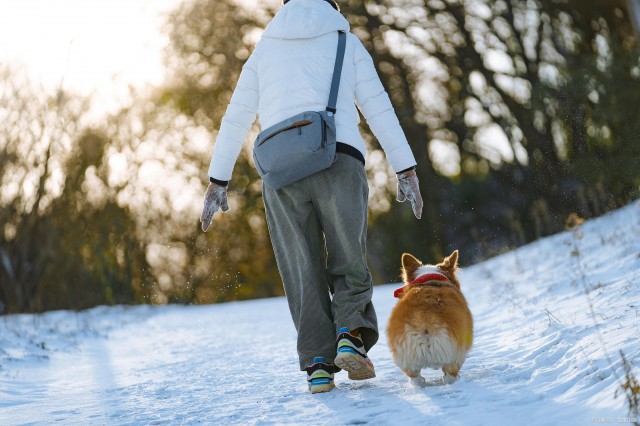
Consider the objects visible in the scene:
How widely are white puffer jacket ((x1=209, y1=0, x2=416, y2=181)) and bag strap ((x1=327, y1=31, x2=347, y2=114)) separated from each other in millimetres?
29

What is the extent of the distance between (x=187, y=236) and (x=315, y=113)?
16481 millimetres

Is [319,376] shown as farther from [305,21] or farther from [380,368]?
[305,21]

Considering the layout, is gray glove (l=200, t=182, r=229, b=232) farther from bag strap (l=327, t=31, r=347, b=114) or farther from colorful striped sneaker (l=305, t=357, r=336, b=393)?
colorful striped sneaker (l=305, t=357, r=336, b=393)

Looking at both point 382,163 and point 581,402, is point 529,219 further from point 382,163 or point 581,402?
point 581,402

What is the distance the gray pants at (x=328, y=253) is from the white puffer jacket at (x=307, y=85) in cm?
26

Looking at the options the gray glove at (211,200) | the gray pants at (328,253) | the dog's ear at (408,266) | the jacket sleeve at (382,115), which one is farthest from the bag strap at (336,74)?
the dog's ear at (408,266)

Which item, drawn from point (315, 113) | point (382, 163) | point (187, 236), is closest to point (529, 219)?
point (382, 163)

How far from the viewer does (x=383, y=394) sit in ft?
11.5

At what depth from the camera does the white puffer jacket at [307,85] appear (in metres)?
3.91

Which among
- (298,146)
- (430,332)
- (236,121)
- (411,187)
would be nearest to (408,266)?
(411,187)

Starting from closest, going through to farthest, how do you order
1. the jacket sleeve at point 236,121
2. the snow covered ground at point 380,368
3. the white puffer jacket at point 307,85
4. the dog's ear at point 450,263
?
the snow covered ground at point 380,368 < the white puffer jacket at point 307,85 < the jacket sleeve at point 236,121 < the dog's ear at point 450,263

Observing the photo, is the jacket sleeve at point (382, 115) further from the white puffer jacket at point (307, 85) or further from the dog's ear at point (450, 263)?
the dog's ear at point (450, 263)

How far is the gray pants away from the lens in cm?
384

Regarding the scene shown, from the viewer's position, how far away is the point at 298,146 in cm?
371
